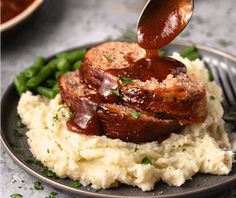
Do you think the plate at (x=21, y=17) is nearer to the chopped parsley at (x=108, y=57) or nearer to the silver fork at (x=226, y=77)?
the chopped parsley at (x=108, y=57)

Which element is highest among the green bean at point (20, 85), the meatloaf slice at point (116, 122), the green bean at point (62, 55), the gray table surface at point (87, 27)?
the meatloaf slice at point (116, 122)

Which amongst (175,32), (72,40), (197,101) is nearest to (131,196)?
(197,101)

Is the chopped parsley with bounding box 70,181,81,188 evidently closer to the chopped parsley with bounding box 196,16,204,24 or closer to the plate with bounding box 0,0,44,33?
the plate with bounding box 0,0,44,33

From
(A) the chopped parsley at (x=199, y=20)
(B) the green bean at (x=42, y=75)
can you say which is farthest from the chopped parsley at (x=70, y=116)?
(A) the chopped parsley at (x=199, y=20)

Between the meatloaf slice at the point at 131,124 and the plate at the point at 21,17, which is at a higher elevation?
the meatloaf slice at the point at 131,124

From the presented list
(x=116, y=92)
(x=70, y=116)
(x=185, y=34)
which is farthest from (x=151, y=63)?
(x=185, y=34)

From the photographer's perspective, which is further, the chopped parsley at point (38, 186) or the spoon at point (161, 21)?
the spoon at point (161, 21)

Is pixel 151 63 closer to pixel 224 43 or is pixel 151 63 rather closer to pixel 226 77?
pixel 226 77

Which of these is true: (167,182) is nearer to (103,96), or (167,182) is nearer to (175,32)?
(103,96)
